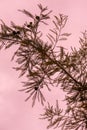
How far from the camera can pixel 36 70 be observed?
7426 mm

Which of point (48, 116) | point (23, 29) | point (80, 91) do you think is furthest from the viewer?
point (48, 116)

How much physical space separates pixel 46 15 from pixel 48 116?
10.5 ft

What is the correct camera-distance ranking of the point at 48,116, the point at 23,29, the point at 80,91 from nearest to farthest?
the point at 23,29, the point at 80,91, the point at 48,116

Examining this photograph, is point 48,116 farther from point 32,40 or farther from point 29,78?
point 32,40

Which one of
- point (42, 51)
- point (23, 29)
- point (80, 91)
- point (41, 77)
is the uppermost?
point (23, 29)

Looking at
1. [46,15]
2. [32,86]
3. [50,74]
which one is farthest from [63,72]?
[46,15]

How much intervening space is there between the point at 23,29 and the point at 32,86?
1380 millimetres

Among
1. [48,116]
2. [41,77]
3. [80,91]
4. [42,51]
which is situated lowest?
[48,116]

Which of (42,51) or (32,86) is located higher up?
(42,51)

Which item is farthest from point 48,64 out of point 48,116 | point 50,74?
point 48,116

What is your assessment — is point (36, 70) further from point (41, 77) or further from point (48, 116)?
point (48, 116)

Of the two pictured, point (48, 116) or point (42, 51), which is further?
point (48, 116)

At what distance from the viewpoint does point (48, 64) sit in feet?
23.3

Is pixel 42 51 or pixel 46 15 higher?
pixel 46 15
